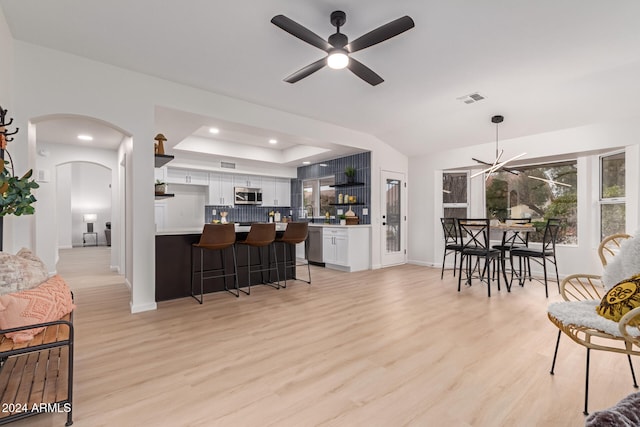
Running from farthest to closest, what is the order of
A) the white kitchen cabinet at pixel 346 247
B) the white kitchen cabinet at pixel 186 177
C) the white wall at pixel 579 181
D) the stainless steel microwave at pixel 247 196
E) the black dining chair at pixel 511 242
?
Result: the stainless steel microwave at pixel 247 196 → the white kitchen cabinet at pixel 186 177 → the white kitchen cabinet at pixel 346 247 → the black dining chair at pixel 511 242 → the white wall at pixel 579 181

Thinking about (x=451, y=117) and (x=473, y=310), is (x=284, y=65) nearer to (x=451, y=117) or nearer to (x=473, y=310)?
(x=451, y=117)

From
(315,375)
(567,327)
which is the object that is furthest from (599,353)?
(315,375)

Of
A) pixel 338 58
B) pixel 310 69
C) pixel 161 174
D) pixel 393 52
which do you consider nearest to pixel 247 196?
pixel 161 174

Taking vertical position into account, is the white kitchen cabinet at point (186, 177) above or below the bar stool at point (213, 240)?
above

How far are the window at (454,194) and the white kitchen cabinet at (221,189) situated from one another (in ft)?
16.3

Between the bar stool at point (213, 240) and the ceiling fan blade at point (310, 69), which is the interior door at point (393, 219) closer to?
the bar stool at point (213, 240)

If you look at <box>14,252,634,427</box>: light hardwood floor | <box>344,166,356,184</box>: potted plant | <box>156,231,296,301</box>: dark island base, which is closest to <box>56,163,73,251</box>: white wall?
<box>14,252,634,427</box>: light hardwood floor

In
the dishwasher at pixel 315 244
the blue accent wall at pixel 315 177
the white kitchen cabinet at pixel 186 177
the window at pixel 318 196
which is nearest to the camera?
the blue accent wall at pixel 315 177

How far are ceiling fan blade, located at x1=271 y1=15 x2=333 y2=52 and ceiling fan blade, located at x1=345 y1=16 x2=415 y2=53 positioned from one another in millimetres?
222

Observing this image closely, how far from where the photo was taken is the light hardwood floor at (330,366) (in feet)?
5.39

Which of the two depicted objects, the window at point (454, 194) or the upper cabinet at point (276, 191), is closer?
the window at point (454, 194)

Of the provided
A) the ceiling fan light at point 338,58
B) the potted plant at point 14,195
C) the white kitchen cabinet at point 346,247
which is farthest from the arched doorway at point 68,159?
the white kitchen cabinet at point 346,247

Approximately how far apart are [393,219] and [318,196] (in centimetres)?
Result: 213

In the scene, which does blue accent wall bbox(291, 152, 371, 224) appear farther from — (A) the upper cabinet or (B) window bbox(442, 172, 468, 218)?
(B) window bbox(442, 172, 468, 218)
